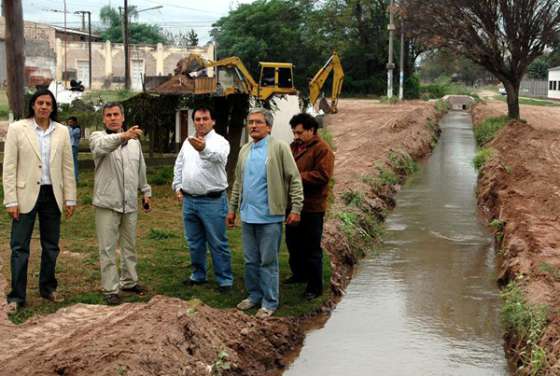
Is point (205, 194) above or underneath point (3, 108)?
underneath

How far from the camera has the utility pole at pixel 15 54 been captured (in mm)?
16969

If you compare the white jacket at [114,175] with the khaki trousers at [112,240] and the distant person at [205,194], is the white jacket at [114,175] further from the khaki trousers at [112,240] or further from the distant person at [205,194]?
the distant person at [205,194]

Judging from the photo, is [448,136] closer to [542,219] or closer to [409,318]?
[542,219]

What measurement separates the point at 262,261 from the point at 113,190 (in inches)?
58.3

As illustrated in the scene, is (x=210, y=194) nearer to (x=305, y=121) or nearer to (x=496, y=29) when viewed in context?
(x=305, y=121)

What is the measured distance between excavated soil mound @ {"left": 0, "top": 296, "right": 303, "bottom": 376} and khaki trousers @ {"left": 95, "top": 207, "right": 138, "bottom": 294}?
17.4 inches

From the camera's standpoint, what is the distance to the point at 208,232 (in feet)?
26.3

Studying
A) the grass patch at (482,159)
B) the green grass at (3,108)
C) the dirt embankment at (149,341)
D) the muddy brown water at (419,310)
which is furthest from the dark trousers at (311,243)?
the green grass at (3,108)

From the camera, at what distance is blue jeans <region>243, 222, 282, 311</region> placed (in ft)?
24.1

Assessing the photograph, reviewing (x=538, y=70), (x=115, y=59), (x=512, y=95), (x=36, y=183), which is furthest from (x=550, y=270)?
(x=538, y=70)

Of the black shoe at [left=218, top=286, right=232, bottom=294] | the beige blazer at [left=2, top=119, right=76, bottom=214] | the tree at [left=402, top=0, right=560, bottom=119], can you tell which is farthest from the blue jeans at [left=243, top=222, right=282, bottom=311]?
the tree at [left=402, top=0, right=560, bottom=119]

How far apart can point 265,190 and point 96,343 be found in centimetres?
220

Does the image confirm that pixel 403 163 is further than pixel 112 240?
Yes

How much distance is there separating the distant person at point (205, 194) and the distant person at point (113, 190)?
49cm
